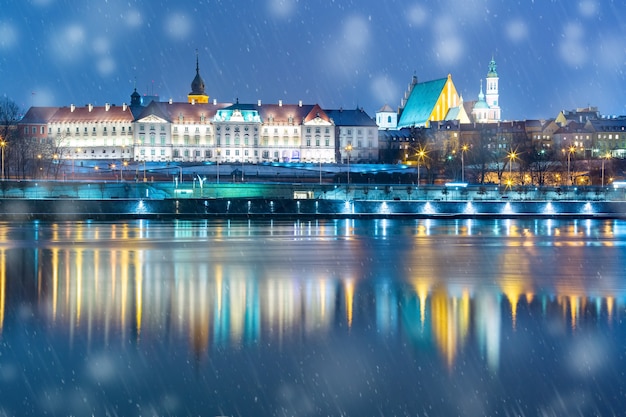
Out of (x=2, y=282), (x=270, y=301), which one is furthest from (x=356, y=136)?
(x=270, y=301)

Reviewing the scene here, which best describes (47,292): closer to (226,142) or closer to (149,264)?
(149,264)

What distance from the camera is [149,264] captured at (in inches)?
924

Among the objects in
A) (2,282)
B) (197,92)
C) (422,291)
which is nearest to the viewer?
(422,291)

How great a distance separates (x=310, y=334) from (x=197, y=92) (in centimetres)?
13429

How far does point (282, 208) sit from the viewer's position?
5369cm

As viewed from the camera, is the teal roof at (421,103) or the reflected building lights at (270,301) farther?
the teal roof at (421,103)

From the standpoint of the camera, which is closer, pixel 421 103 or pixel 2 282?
pixel 2 282

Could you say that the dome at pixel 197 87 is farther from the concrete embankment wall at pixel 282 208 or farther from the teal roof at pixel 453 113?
the concrete embankment wall at pixel 282 208

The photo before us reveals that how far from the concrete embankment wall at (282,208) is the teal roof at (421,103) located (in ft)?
339

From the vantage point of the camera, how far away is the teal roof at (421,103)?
159 metres

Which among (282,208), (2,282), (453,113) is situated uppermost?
(453,113)

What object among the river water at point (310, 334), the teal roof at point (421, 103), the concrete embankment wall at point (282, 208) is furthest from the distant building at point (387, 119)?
the river water at point (310, 334)

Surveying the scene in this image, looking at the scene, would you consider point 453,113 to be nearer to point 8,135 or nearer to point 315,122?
point 315,122

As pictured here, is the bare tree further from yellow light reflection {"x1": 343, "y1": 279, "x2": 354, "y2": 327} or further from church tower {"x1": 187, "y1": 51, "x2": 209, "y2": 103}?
yellow light reflection {"x1": 343, "y1": 279, "x2": 354, "y2": 327}
